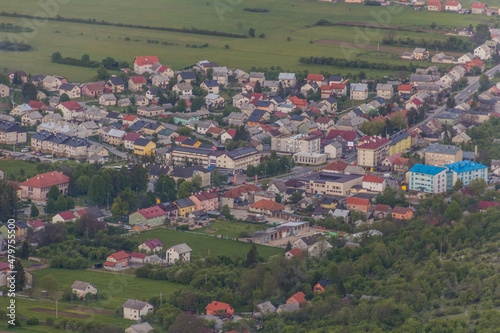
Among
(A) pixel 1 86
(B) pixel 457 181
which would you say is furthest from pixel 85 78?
(B) pixel 457 181

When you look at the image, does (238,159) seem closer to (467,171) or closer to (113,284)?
(467,171)

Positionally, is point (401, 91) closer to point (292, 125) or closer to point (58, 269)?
point (292, 125)

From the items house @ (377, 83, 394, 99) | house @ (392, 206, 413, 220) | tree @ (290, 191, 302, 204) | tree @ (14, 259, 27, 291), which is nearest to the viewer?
tree @ (14, 259, 27, 291)

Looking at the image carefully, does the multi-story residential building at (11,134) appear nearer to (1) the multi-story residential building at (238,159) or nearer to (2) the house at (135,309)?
(1) the multi-story residential building at (238,159)

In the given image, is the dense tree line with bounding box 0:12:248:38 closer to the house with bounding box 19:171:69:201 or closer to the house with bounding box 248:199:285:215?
the house with bounding box 19:171:69:201

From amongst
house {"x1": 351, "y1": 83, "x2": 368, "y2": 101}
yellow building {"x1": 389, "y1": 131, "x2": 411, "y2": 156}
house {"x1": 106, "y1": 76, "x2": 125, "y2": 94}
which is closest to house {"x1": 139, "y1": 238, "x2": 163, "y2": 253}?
yellow building {"x1": 389, "y1": 131, "x2": 411, "y2": 156}

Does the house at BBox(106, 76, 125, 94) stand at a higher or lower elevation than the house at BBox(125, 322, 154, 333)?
higher

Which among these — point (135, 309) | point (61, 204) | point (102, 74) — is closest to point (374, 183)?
point (61, 204)
